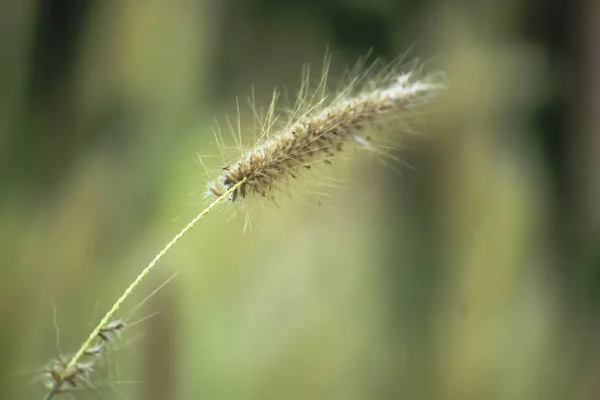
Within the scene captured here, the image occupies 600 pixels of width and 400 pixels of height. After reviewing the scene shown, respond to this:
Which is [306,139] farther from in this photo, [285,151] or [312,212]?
[312,212]

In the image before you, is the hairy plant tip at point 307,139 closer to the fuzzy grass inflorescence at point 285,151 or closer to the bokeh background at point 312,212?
the fuzzy grass inflorescence at point 285,151

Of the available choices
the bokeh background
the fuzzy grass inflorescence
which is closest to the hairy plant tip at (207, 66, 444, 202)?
the fuzzy grass inflorescence

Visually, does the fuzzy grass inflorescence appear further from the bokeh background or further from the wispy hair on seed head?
the bokeh background

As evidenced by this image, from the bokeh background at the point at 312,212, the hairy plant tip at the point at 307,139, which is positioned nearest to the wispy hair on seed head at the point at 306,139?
the hairy plant tip at the point at 307,139

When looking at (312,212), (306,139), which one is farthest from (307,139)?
(312,212)

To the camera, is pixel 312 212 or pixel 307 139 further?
pixel 312 212

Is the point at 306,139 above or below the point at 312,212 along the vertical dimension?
below
